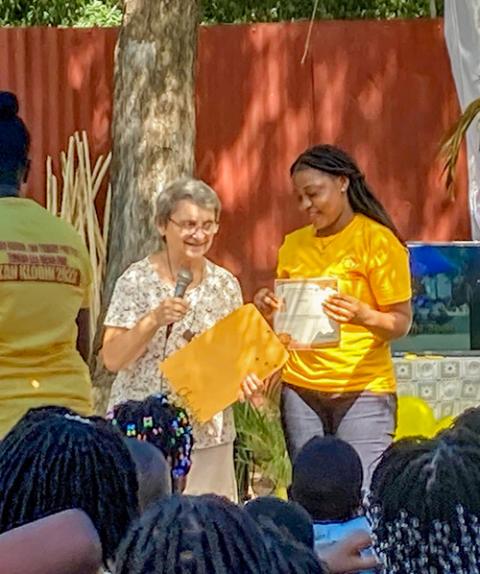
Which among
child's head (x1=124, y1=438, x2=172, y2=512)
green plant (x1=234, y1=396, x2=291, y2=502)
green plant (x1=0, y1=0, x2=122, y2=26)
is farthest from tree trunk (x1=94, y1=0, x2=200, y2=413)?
green plant (x1=0, y1=0, x2=122, y2=26)

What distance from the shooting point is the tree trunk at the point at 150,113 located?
7.73 metres

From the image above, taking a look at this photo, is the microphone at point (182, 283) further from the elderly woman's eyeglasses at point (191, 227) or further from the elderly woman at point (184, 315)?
the elderly woman's eyeglasses at point (191, 227)

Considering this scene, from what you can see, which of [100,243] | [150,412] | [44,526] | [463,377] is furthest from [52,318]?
[100,243]

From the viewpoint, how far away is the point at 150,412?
4195 mm

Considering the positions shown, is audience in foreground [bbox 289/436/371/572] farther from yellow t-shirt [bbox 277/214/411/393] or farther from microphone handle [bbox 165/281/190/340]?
yellow t-shirt [bbox 277/214/411/393]

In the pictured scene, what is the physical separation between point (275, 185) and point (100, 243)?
1142mm

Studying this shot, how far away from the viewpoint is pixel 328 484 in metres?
3.45

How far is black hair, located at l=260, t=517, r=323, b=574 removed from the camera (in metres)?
1.96

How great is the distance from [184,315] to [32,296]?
989 mm

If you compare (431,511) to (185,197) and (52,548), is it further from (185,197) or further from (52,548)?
(185,197)

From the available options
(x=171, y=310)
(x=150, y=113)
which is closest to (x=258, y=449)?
(x=150, y=113)

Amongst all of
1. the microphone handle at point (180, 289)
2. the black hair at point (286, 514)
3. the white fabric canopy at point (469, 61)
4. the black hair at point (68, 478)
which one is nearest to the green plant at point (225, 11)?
the white fabric canopy at point (469, 61)

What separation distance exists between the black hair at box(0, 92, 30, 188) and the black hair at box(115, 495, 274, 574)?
2.20 metres

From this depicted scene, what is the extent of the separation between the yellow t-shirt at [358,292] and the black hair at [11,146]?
4.52ft
